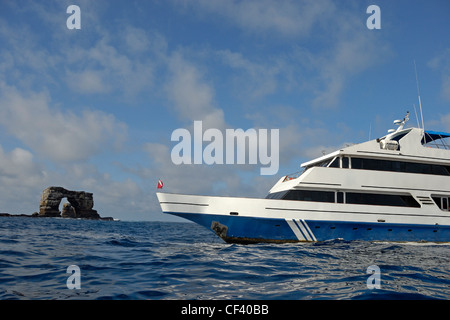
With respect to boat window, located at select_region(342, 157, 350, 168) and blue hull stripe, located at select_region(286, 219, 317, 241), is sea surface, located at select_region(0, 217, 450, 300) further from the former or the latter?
boat window, located at select_region(342, 157, 350, 168)

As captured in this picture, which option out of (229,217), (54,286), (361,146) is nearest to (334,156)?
(361,146)

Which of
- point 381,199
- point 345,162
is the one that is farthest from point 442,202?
point 345,162

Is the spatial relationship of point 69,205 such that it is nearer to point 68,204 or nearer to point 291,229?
point 68,204

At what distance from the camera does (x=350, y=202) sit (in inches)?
576

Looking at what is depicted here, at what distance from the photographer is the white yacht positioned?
1355 centimetres

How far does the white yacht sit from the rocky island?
103949 millimetres

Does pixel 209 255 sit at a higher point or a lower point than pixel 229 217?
lower

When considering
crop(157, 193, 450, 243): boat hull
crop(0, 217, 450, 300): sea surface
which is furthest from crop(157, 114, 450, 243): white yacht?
crop(0, 217, 450, 300): sea surface

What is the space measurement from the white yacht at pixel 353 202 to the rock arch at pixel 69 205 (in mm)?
103925

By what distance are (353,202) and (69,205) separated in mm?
114370

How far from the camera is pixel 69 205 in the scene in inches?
4257

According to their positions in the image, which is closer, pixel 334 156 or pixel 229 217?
pixel 229 217
